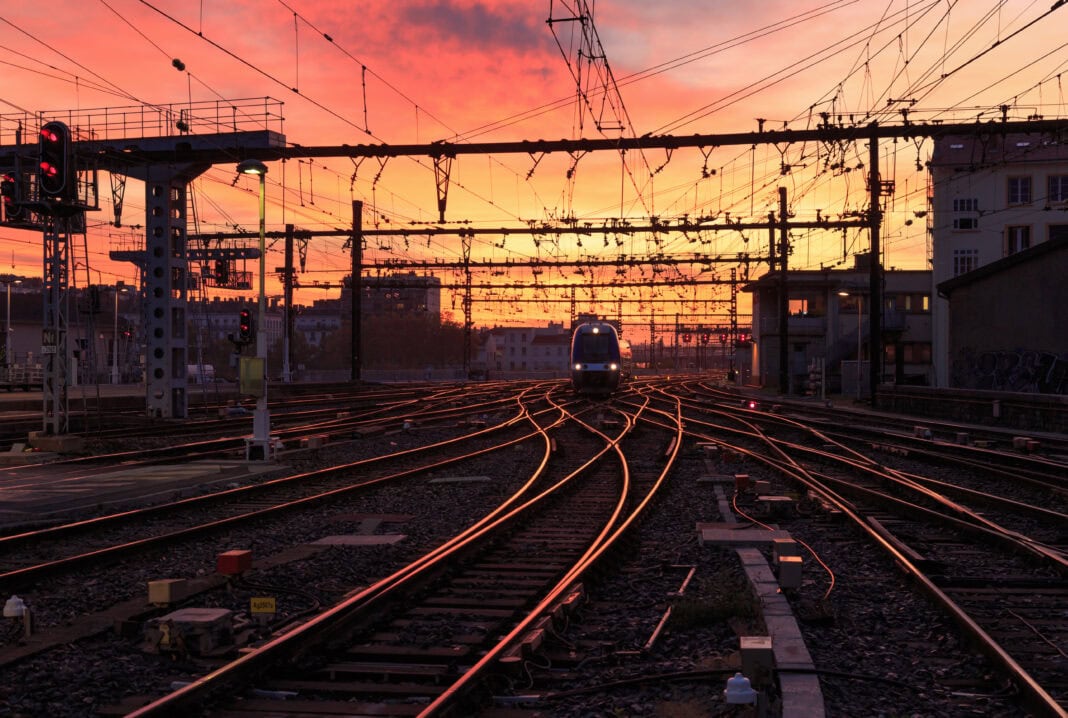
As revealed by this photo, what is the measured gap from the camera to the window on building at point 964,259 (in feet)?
182

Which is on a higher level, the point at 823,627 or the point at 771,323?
the point at 771,323

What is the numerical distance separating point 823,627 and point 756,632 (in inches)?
26.6

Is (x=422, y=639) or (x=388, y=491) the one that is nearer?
(x=422, y=639)

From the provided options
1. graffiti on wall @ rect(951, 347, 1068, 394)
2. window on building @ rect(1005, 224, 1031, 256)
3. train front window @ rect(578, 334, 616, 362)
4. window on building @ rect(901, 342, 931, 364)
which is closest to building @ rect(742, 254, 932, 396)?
window on building @ rect(901, 342, 931, 364)

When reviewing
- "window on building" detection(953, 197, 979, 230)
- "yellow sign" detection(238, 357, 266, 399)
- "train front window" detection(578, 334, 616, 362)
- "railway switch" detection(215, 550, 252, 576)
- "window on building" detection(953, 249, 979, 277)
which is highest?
"window on building" detection(953, 197, 979, 230)

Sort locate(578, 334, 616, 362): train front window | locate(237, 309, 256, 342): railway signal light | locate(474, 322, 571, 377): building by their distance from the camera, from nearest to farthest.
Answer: locate(237, 309, 256, 342): railway signal light < locate(578, 334, 616, 362): train front window < locate(474, 322, 571, 377): building

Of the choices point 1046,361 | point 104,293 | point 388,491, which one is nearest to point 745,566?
point 388,491

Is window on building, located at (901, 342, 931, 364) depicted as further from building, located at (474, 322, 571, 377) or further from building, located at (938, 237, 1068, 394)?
building, located at (474, 322, 571, 377)

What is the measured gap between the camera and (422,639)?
7.02 metres

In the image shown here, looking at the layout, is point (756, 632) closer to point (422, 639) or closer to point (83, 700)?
point (422, 639)

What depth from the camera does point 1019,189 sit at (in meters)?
54.3

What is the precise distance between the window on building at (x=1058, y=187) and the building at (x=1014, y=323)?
58.7 ft

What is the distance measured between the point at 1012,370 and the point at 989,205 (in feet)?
78.4

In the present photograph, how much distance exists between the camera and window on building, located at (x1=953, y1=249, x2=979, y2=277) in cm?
5538
